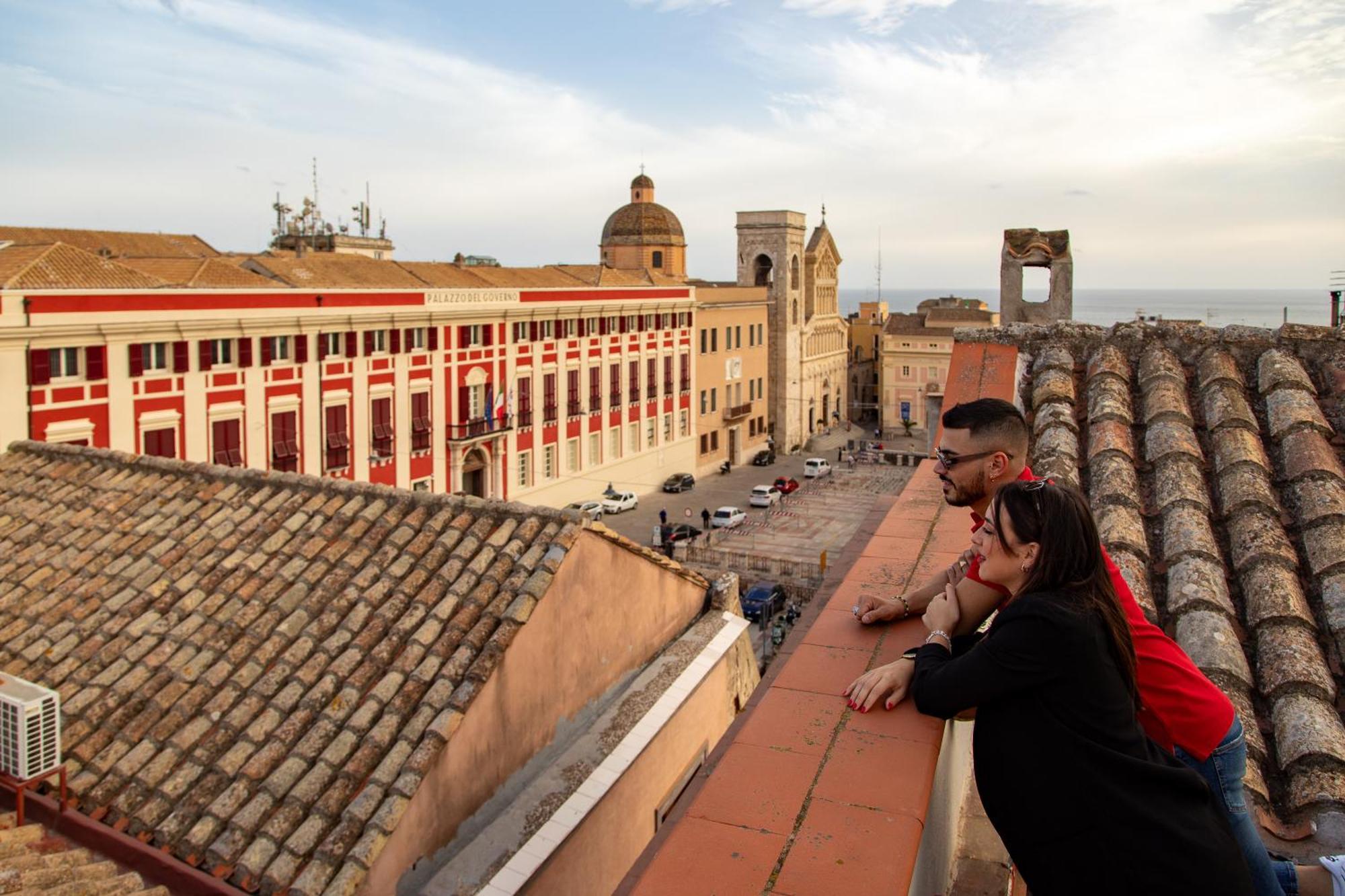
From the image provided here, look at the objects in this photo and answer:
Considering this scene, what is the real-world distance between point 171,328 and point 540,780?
2109 centimetres

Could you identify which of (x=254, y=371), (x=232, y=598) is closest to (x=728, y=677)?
(x=232, y=598)

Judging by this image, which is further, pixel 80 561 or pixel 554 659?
pixel 80 561

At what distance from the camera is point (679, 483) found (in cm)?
4416

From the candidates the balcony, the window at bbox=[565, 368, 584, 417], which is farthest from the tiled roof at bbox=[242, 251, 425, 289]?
the balcony

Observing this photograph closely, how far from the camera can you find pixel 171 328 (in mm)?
23031

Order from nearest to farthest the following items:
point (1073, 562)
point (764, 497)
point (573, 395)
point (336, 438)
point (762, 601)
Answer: point (1073, 562) < point (762, 601) < point (336, 438) < point (573, 395) < point (764, 497)

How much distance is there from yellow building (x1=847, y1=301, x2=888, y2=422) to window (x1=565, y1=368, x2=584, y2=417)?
37.9m

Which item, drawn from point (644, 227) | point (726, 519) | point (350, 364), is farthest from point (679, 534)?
point (644, 227)

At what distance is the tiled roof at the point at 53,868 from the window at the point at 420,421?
27.0 m

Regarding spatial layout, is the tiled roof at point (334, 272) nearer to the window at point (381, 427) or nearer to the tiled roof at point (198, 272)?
the tiled roof at point (198, 272)

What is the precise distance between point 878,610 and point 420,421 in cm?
2930

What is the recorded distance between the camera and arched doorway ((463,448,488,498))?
109 ft

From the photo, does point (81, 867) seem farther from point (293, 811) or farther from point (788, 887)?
point (788, 887)

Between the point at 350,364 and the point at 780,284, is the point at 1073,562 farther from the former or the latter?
the point at 780,284
